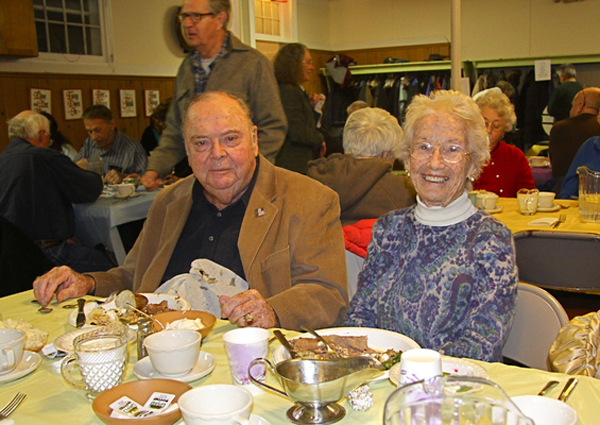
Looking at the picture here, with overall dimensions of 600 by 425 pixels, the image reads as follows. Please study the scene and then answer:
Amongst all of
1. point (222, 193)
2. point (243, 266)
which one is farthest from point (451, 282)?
point (222, 193)

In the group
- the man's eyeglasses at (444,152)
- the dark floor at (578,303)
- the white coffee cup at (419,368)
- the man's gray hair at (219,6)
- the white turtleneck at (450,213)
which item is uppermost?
the man's gray hair at (219,6)

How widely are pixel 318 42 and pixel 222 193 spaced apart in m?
8.61

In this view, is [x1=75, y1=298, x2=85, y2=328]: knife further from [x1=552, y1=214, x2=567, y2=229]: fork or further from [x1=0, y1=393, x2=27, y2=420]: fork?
[x1=552, y1=214, x2=567, y2=229]: fork

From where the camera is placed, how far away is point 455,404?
724mm

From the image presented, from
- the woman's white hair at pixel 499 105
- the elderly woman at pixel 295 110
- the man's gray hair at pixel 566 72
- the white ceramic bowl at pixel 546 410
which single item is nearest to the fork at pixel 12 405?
the white ceramic bowl at pixel 546 410

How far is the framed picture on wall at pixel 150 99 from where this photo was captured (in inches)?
285

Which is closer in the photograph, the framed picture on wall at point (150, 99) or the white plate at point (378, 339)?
the white plate at point (378, 339)

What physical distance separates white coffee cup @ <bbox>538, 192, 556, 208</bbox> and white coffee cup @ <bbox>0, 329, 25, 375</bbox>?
9.03 ft

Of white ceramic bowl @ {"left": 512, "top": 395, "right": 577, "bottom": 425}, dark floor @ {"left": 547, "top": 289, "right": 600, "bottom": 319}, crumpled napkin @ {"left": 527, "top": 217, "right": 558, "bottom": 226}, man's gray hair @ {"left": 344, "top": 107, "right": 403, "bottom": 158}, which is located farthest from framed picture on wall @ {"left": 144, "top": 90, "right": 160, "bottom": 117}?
white ceramic bowl @ {"left": 512, "top": 395, "right": 577, "bottom": 425}

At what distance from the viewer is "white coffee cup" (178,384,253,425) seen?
95 cm

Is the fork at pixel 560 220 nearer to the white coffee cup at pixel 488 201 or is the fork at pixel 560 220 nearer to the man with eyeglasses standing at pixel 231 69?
the white coffee cup at pixel 488 201

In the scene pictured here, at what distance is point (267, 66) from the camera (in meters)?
3.27

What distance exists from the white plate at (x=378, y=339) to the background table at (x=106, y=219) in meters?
3.07

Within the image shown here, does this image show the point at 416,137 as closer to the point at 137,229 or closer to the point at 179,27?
the point at 137,229
